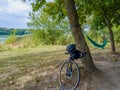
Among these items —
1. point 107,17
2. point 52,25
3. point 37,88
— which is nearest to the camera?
point 37,88

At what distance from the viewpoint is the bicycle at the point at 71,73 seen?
188 inches

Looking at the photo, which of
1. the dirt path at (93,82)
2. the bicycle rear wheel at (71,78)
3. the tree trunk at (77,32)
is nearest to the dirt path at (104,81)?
the dirt path at (93,82)

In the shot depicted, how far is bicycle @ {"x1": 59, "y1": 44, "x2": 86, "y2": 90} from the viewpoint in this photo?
188 inches

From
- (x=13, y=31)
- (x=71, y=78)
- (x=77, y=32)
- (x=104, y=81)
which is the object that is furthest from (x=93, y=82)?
(x=13, y=31)

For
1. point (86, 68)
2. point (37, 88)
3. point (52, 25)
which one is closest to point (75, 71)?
point (86, 68)

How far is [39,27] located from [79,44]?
15.5 meters

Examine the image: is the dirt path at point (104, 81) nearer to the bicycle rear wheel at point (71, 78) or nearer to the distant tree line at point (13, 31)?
the bicycle rear wheel at point (71, 78)

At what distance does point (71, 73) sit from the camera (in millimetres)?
4898

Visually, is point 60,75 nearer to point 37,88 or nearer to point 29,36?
point 37,88

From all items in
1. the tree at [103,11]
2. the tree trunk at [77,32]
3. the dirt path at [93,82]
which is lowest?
the dirt path at [93,82]

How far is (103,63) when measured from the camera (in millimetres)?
6469

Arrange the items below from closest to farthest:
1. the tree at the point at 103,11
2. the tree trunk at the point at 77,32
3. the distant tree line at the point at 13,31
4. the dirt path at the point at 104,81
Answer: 1. the dirt path at the point at 104,81
2. the tree trunk at the point at 77,32
3. the tree at the point at 103,11
4. the distant tree line at the point at 13,31

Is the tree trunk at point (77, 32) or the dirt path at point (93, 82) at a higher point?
the tree trunk at point (77, 32)

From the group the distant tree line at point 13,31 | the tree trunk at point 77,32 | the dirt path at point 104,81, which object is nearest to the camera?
the dirt path at point 104,81
